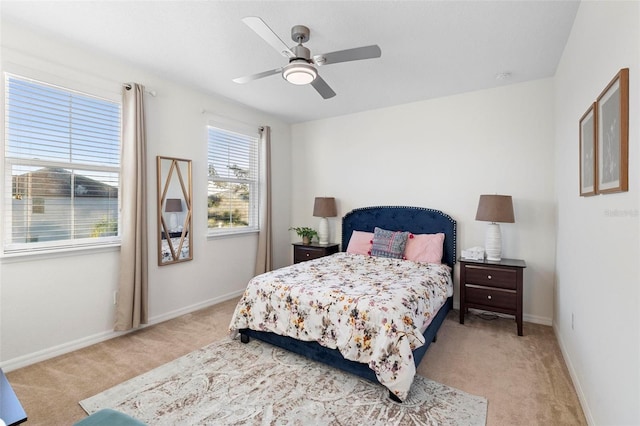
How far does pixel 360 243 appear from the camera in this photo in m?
4.19

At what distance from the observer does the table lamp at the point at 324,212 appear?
457 centimetres

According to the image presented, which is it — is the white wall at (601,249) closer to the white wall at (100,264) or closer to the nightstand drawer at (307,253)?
the nightstand drawer at (307,253)

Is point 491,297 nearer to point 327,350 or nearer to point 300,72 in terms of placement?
point 327,350

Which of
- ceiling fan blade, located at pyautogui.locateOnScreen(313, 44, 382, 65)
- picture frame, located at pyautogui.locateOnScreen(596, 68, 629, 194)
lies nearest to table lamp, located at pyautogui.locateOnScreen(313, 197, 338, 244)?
ceiling fan blade, located at pyautogui.locateOnScreen(313, 44, 382, 65)

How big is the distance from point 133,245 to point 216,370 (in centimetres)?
153

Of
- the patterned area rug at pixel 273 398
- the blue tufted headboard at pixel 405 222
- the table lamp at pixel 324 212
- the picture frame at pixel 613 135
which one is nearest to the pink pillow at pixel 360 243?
the blue tufted headboard at pixel 405 222

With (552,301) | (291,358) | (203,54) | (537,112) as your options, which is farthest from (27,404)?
(537,112)

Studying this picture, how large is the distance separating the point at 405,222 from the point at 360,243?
2.20 ft

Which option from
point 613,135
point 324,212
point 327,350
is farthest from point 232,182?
point 613,135

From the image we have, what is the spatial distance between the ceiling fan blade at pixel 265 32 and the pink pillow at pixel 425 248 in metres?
2.61

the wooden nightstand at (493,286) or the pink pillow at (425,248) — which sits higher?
the pink pillow at (425,248)

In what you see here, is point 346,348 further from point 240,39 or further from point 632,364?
point 240,39

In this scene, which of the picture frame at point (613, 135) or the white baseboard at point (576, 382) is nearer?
the picture frame at point (613, 135)

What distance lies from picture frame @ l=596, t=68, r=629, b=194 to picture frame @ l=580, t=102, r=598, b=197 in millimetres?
60
